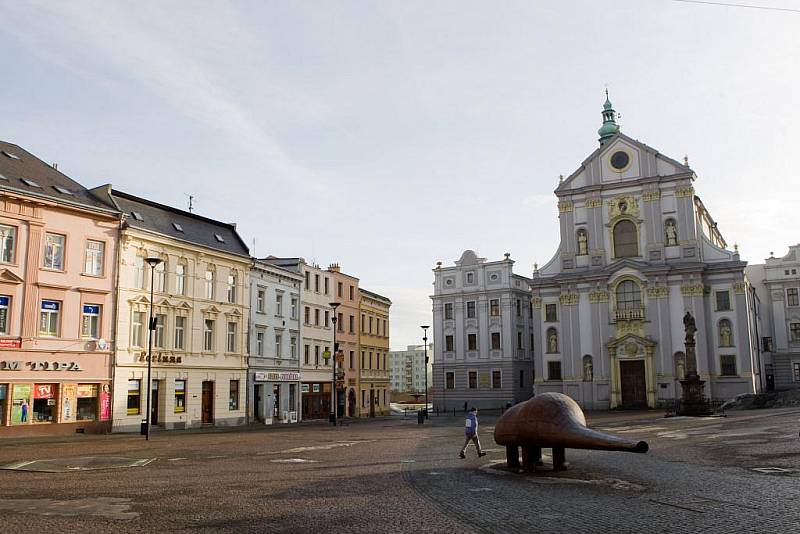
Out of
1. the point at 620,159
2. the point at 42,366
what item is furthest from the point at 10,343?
the point at 620,159

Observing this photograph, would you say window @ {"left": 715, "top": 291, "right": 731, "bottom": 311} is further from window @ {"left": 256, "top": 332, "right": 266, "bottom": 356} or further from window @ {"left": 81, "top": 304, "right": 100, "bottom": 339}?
window @ {"left": 81, "top": 304, "right": 100, "bottom": 339}

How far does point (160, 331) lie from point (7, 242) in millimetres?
9705

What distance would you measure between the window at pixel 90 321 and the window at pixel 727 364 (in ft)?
144

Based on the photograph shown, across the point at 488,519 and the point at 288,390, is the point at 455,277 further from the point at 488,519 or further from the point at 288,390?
the point at 488,519

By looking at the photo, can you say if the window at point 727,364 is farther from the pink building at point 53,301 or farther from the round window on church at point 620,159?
the pink building at point 53,301

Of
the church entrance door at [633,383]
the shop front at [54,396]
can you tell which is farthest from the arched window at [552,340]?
the shop front at [54,396]

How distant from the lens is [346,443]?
2878 cm

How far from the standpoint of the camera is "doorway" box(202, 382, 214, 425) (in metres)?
42.6

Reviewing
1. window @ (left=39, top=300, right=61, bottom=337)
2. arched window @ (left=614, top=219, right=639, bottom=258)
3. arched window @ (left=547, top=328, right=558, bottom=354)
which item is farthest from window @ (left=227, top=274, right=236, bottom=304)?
arched window @ (left=614, top=219, right=639, bottom=258)

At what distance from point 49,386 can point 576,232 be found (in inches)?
1696

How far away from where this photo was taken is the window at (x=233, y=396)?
146ft

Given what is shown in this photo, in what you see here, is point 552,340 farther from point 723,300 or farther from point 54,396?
point 54,396

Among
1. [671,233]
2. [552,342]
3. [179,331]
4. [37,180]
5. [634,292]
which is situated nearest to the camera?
[37,180]

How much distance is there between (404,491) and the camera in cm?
1473
